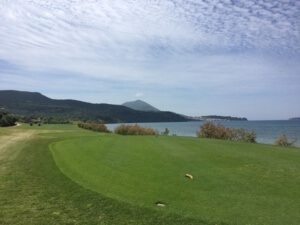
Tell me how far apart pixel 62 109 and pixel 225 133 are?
104m

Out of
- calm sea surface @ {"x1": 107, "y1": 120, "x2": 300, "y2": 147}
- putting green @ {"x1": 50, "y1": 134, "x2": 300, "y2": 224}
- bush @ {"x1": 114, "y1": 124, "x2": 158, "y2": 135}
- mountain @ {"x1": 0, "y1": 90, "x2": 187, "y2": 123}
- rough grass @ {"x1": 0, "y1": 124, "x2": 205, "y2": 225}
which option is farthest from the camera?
mountain @ {"x1": 0, "y1": 90, "x2": 187, "y2": 123}

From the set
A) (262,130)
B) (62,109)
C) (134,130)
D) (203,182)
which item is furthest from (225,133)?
(62,109)

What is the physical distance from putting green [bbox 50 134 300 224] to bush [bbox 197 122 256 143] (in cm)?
1059

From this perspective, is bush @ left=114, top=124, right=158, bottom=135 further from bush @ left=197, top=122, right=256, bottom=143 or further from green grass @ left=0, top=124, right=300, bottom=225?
green grass @ left=0, top=124, right=300, bottom=225

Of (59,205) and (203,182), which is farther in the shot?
(203,182)

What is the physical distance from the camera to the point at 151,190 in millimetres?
7660

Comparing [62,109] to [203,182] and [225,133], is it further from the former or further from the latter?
[203,182]

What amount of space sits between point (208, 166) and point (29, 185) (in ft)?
18.6

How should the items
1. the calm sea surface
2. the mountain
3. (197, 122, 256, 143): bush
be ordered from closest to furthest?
(197, 122, 256, 143): bush
the calm sea surface
the mountain

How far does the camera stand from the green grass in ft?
19.8

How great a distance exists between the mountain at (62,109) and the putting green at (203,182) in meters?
91.3

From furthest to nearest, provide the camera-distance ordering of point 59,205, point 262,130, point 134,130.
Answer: point 262,130 < point 134,130 < point 59,205

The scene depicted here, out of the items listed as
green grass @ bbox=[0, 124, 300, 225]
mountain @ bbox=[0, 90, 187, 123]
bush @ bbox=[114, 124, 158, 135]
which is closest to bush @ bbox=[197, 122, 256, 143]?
bush @ bbox=[114, 124, 158, 135]

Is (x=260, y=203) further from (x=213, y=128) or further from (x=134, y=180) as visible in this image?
(x=213, y=128)
